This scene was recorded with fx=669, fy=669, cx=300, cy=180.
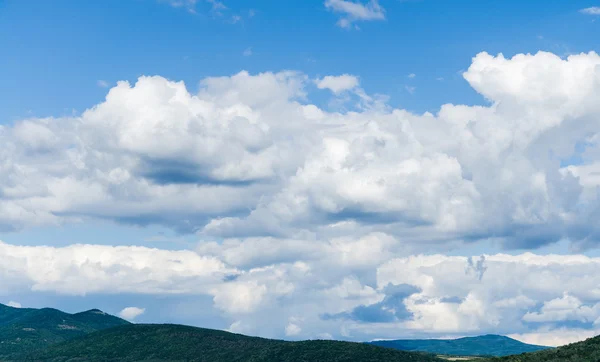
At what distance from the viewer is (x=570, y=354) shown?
13875 cm

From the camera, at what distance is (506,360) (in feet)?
479

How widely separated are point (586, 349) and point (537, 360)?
34.3 ft

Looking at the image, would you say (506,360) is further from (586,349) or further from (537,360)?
(586,349)

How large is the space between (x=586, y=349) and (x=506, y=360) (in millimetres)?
16500

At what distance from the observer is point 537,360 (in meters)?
140

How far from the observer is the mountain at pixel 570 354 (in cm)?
13275

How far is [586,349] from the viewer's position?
14025 cm

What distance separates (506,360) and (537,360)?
24.2ft

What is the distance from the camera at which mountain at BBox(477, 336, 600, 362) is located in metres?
133

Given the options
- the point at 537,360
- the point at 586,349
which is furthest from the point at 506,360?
the point at 586,349
